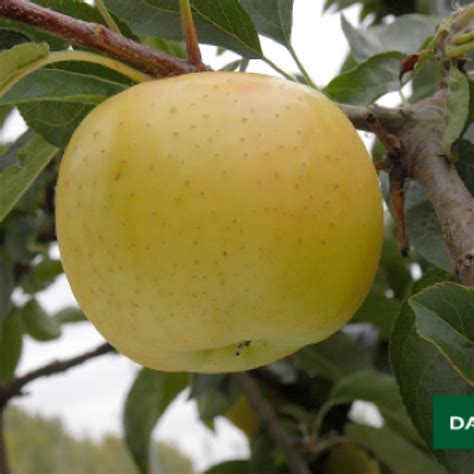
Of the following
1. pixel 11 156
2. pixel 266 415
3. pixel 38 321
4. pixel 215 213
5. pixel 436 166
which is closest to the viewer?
pixel 215 213

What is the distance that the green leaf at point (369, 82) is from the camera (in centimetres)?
66

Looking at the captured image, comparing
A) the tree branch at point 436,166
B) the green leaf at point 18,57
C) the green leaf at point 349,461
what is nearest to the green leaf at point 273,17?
the tree branch at point 436,166

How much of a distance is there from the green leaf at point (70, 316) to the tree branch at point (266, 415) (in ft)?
1.23

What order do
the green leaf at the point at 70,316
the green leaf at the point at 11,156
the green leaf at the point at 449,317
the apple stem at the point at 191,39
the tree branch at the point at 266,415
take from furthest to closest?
the green leaf at the point at 70,316 < the tree branch at the point at 266,415 < the green leaf at the point at 11,156 < the apple stem at the point at 191,39 < the green leaf at the point at 449,317

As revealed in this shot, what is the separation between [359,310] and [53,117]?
504mm

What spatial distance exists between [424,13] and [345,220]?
71 centimetres

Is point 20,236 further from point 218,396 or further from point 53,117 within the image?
point 53,117

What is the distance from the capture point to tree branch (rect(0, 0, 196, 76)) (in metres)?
0.52

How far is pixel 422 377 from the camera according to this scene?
0.62 m

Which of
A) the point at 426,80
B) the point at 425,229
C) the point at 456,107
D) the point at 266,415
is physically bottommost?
the point at 266,415

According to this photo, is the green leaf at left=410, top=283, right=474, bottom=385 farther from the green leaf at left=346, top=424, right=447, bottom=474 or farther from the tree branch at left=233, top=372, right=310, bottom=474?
the tree branch at left=233, top=372, right=310, bottom=474

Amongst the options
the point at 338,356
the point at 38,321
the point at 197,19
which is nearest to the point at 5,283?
the point at 38,321

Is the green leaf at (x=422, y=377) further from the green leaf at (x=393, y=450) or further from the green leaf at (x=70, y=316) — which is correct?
the green leaf at (x=70, y=316)

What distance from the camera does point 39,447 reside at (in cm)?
327
